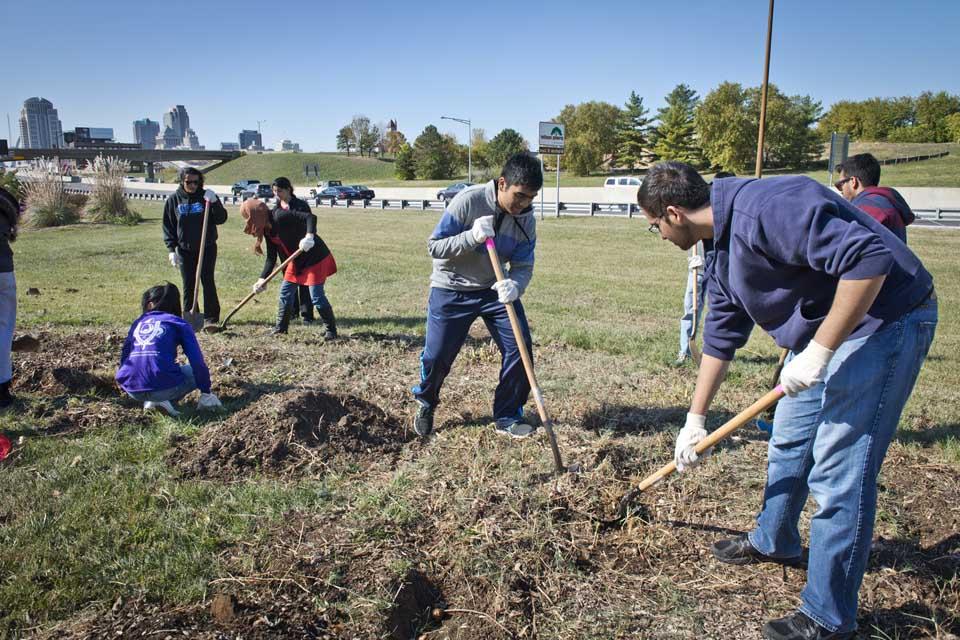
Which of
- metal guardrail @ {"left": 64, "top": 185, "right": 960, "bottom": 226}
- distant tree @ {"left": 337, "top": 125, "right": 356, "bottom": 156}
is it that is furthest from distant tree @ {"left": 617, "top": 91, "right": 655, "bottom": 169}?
distant tree @ {"left": 337, "top": 125, "right": 356, "bottom": 156}

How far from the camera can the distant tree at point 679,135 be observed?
56350 millimetres

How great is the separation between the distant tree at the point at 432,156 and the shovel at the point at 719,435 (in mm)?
→ 68550

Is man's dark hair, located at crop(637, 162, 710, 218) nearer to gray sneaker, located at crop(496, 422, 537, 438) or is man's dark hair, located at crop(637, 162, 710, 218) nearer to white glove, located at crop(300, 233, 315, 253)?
gray sneaker, located at crop(496, 422, 537, 438)

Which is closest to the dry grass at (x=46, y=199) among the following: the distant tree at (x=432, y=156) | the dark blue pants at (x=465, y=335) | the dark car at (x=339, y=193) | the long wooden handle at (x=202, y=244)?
the dark car at (x=339, y=193)

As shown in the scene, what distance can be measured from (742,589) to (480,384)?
3.23 meters

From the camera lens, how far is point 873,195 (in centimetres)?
460

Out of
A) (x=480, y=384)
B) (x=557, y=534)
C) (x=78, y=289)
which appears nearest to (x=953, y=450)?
(x=557, y=534)

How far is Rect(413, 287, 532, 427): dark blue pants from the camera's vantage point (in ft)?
15.1

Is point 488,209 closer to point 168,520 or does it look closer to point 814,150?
point 168,520

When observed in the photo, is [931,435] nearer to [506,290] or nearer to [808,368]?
[808,368]

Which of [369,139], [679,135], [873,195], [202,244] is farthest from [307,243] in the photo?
[369,139]

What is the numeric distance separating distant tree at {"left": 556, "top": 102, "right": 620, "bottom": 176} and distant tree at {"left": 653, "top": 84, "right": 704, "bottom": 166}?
459 cm

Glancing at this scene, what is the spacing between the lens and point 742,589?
10.2 ft

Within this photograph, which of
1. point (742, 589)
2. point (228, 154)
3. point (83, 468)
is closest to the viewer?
point (742, 589)
